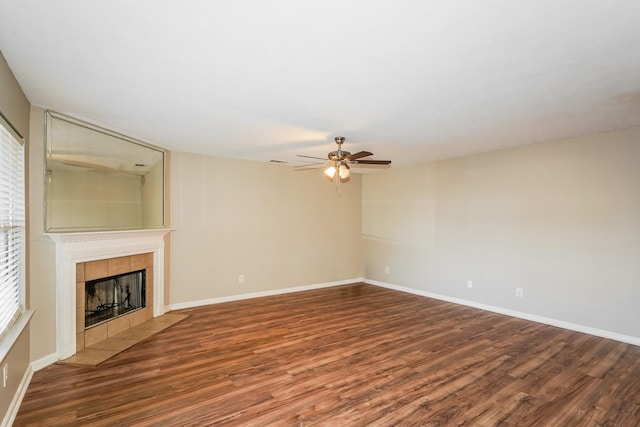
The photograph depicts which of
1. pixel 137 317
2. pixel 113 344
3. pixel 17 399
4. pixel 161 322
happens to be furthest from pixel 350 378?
pixel 137 317

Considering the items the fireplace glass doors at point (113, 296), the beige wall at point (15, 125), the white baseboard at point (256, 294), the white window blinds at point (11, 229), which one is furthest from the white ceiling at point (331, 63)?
the white baseboard at point (256, 294)

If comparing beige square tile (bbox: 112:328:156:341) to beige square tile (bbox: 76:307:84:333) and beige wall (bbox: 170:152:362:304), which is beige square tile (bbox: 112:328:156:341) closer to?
beige square tile (bbox: 76:307:84:333)

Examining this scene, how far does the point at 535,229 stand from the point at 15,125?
5892 mm

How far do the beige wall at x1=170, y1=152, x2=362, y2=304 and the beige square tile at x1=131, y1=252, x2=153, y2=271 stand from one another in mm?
436

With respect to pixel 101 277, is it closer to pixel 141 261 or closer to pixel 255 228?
pixel 141 261

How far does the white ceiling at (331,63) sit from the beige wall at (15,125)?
0.09 meters

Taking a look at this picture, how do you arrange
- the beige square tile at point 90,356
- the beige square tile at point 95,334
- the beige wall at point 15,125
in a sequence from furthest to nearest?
the beige square tile at point 95,334
the beige square tile at point 90,356
the beige wall at point 15,125

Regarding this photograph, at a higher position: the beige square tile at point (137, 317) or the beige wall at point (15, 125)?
the beige wall at point (15, 125)

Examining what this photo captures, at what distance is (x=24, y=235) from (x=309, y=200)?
4397mm

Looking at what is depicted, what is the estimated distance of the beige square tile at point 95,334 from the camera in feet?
11.4

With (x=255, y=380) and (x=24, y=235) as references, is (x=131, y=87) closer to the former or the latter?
(x=24, y=235)

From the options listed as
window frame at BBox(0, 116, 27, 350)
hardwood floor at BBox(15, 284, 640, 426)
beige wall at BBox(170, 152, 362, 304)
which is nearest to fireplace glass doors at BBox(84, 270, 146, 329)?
beige wall at BBox(170, 152, 362, 304)

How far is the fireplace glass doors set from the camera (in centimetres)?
374

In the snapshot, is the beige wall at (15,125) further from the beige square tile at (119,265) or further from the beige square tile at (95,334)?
the beige square tile at (119,265)
